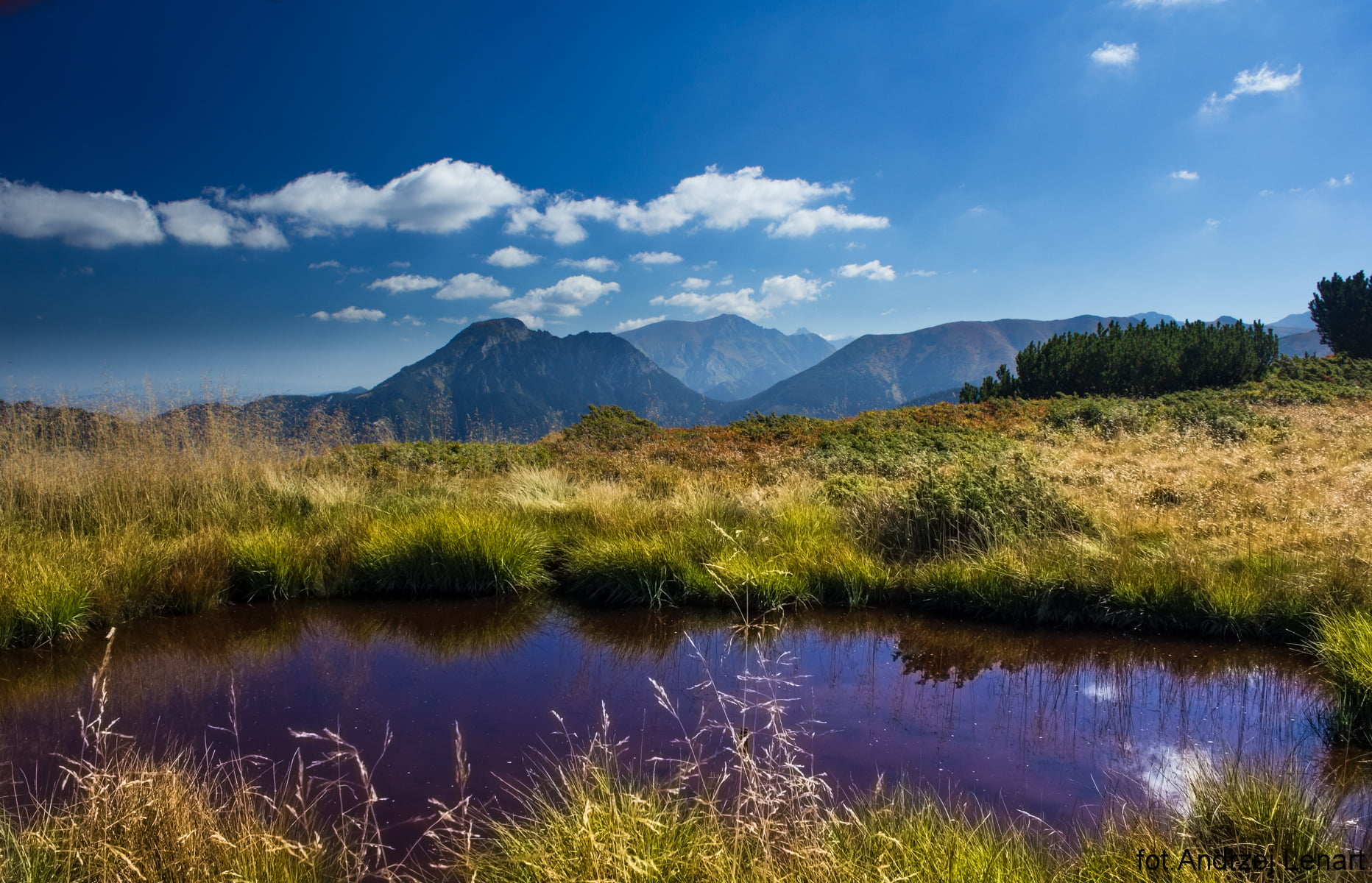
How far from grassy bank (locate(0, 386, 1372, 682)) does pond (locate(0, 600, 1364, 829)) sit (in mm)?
378

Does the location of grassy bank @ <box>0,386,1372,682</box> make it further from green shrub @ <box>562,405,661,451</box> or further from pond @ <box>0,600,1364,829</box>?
green shrub @ <box>562,405,661,451</box>

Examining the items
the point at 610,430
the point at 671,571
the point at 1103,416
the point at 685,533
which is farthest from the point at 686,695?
the point at 1103,416

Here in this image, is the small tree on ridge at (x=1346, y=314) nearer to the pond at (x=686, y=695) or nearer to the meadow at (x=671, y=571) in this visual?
the meadow at (x=671, y=571)

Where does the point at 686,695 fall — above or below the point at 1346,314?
below

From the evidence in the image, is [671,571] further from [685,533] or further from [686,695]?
[686,695]

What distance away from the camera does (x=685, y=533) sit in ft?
25.0

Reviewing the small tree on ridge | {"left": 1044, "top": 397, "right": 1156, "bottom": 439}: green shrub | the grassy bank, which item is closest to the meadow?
Result: the grassy bank

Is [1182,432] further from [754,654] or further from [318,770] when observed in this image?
[318,770]

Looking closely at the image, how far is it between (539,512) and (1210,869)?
285 inches

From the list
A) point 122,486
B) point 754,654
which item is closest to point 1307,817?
point 754,654

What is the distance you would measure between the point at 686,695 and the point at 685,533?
2.80m

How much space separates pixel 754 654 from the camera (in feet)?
19.0

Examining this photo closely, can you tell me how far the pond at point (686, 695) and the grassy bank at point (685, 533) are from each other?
38 centimetres

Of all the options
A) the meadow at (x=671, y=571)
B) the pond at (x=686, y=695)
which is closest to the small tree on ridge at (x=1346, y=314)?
the meadow at (x=671, y=571)
